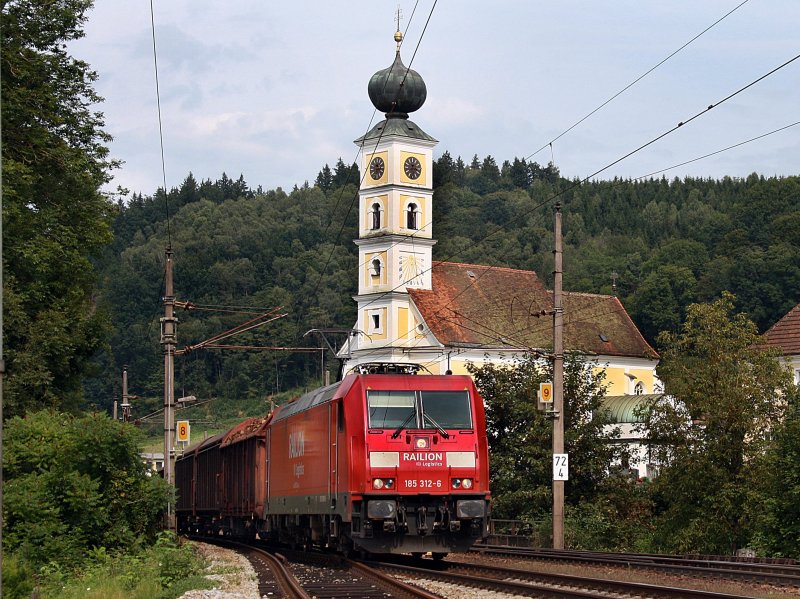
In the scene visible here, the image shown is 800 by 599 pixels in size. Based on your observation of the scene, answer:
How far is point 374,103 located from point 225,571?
66.7 m

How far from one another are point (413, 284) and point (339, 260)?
73.1 meters

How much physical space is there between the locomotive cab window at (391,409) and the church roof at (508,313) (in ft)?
200

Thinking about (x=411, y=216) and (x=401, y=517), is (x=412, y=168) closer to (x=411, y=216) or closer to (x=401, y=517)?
(x=411, y=216)

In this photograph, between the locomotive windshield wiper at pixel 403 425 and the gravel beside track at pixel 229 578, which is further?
the locomotive windshield wiper at pixel 403 425

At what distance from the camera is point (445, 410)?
22.5 metres

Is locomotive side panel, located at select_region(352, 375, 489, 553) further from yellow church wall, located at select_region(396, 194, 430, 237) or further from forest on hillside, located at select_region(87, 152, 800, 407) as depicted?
forest on hillside, located at select_region(87, 152, 800, 407)

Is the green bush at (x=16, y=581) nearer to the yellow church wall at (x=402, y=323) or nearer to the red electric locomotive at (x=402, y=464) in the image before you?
the red electric locomotive at (x=402, y=464)

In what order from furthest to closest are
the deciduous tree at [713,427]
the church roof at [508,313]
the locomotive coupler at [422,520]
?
the church roof at [508,313], the deciduous tree at [713,427], the locomotive coupler at [422,520]

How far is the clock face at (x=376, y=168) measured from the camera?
293 feet

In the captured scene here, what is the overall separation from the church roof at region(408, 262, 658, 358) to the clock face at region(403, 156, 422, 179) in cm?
675

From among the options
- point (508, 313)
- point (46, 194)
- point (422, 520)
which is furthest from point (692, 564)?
point (508, 313)

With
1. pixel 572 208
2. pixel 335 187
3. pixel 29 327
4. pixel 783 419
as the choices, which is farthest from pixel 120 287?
pixel 783 419

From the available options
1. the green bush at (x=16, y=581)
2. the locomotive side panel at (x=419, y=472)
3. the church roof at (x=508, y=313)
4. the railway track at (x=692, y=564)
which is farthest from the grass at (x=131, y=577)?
the church roof at (x=508, y=313)

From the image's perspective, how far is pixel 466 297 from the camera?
292ft
